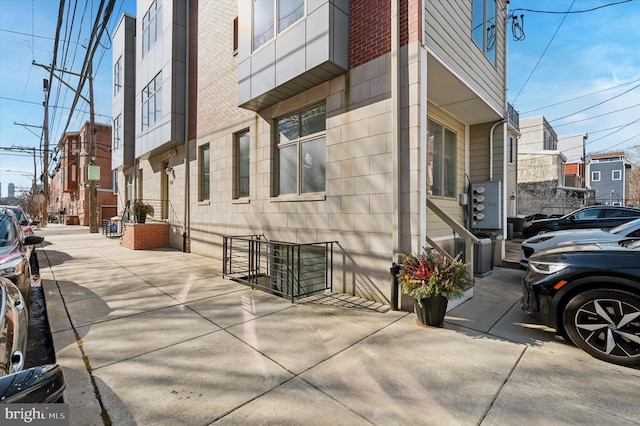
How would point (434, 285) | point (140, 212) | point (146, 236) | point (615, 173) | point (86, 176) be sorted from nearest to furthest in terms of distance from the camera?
1. point (434, 285)
2. point (146, 236)
3. point (140, 212)
4. point (86, 176)
5. point (615, 173)

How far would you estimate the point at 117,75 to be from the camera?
15.9 m

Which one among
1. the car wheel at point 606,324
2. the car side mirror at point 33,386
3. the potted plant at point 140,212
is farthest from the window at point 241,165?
the car wheel at point 606,324

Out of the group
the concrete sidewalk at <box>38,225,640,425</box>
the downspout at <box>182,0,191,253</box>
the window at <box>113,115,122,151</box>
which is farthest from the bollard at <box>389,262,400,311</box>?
the window at <box>113,115,122,151</box>

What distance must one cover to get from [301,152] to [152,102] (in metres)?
8.87

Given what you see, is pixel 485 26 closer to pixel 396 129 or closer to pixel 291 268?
pixel 396 129

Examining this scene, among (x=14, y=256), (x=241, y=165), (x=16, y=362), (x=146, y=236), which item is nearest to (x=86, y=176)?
(x=146, y=236)

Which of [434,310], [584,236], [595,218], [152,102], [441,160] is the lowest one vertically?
[434,310]

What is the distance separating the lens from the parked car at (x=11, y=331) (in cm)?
203

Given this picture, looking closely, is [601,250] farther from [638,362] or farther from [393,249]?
[393,249]

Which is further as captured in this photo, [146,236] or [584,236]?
[146,236]

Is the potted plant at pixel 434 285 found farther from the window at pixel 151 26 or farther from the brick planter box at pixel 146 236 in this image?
the window at pixel 151 26

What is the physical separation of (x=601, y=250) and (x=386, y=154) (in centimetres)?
285

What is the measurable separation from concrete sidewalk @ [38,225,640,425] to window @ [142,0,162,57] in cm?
1085

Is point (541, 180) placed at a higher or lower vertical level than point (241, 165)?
higher
